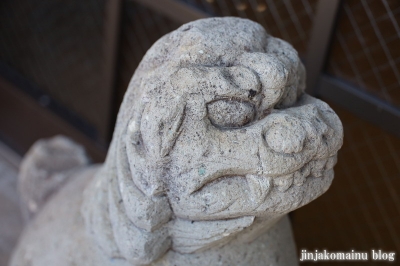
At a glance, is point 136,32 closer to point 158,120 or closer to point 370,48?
point 370,48

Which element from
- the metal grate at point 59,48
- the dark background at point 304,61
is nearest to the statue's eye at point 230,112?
the dark background at point 304,61

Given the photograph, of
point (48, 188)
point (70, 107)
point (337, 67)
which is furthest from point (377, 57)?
point (70, 107)

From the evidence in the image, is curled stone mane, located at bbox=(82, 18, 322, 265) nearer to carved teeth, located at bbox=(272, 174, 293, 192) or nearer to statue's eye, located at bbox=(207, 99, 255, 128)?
statue's eye, located at bbox=(207, 99, 255, 128)

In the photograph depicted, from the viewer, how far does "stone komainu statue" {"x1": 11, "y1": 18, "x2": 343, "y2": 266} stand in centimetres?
96

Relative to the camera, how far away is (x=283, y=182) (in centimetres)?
97

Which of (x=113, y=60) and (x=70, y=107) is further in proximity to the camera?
(x=70, y=107)

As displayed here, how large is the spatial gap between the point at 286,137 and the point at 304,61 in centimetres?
85

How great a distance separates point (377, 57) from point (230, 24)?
76 cm

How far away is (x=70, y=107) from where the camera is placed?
2.68m

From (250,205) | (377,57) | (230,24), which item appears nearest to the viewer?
(250,205)

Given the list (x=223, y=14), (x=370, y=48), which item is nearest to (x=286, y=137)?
(x=370, y=48)

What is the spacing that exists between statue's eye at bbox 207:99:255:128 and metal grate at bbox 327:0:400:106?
81cm

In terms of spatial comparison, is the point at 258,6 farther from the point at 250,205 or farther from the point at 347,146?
the point at 250,205

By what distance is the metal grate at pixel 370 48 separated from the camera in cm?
158
